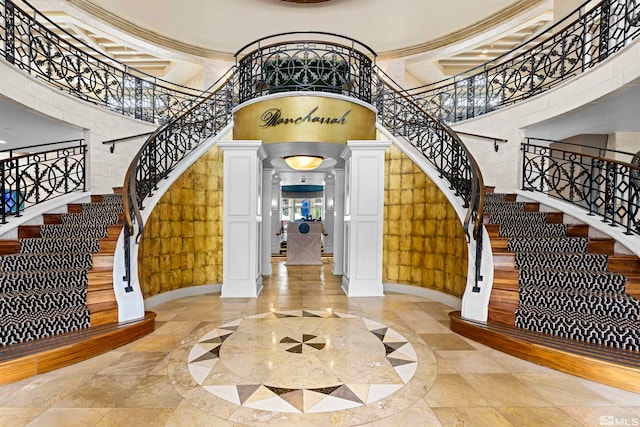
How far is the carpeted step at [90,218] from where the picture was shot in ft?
14.1

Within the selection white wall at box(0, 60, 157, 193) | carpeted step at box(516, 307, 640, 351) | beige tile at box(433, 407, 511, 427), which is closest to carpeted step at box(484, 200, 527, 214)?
carpeted step at box(516, 307, 640, 351)

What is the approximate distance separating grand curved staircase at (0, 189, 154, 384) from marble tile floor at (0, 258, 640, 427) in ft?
0.52

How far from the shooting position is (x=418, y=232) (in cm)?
534

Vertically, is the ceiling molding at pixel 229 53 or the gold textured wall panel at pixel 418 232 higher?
the ceiling molding at pixel 229 53

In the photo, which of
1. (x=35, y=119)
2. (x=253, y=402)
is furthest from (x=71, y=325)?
(x=35, y=119)

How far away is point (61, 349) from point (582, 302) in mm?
4993

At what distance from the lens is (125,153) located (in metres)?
6.54

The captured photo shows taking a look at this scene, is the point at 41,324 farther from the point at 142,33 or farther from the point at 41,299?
the point at 142,33

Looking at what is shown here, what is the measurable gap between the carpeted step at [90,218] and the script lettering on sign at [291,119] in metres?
2.77

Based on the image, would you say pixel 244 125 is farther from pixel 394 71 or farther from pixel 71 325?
pixel 394 71

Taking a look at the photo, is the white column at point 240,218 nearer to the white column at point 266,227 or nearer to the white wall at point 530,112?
the white column at point 266,227

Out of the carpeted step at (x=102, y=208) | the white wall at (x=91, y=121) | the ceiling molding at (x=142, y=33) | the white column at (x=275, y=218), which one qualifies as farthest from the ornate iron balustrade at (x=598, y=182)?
the ceiling molding at (x=142, y=33)

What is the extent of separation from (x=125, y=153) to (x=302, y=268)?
199 inches

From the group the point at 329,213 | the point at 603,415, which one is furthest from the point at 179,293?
the point at 329,213
